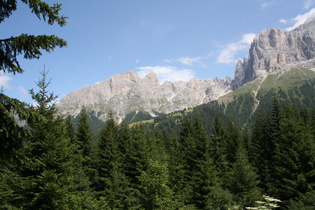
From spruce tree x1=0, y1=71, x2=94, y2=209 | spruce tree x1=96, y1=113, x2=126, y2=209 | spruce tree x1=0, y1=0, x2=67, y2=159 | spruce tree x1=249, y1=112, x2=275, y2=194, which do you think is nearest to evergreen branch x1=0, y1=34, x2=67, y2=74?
spruce tree x1=0, y1=0, x2=67, y2=159

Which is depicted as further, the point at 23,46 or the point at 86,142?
the point at 86,142

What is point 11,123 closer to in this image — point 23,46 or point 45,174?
point 23,46

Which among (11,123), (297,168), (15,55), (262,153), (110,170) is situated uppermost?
(15,55)

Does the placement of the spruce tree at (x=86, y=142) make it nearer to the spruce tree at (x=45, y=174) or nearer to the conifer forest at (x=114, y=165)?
the conifer forest at (x=114, y=165)

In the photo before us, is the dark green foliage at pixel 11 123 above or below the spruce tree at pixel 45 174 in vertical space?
above

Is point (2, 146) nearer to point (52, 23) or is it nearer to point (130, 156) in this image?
point (52, 23)

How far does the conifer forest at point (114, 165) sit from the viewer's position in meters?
6.30

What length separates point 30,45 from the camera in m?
6.19

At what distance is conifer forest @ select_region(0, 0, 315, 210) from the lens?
630cm

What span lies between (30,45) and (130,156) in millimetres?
26011

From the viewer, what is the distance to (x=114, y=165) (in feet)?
104

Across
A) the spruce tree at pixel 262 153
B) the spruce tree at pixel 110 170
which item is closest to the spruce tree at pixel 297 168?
the spruce tree at pixel 262 153

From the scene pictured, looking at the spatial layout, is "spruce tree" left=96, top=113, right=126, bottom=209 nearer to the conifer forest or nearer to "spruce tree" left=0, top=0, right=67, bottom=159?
the conifer forest

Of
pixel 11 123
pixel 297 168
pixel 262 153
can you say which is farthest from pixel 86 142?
pixel 262 153
